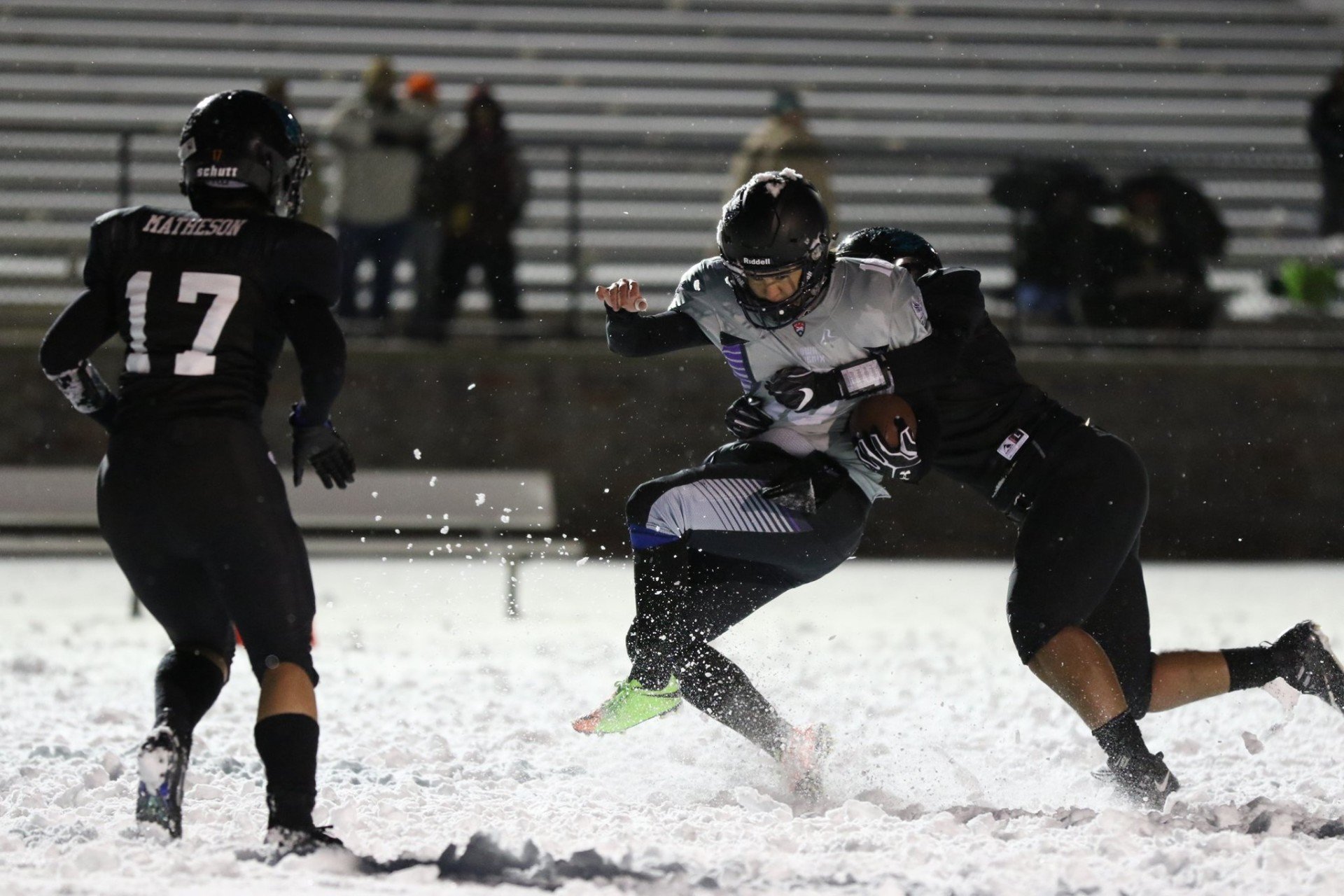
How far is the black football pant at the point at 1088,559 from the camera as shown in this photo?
3998 mm

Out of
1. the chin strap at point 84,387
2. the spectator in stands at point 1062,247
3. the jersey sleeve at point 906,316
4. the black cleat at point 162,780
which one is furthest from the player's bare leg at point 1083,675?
the spectator in stands at point 1062,247

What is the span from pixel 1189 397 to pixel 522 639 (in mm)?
5381

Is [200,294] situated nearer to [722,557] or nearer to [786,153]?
[722,557]

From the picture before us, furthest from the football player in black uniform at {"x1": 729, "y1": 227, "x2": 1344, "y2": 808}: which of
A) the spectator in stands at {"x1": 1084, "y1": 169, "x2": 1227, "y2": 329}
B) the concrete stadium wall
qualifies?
the spectator in stands at {"x1": 1084, "y1": 169, "x2": 1227, "y2": 329}

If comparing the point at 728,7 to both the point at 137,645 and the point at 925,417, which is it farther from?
the point at 925,417

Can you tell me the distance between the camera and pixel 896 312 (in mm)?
4094

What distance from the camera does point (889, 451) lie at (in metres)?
3.98

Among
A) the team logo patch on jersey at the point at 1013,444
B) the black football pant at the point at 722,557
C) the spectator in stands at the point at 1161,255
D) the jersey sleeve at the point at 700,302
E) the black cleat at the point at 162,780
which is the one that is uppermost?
the spectator in stands at the point at 1161,255

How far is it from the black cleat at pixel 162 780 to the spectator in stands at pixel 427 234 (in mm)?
7162

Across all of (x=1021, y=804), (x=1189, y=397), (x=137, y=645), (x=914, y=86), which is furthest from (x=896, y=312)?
(x=914, y=86)

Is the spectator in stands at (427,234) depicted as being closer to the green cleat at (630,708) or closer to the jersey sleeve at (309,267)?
the green cleat at (630,708)

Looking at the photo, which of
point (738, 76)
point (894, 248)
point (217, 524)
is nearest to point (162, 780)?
point (217, 524)

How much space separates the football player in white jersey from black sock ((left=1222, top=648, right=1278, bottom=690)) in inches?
42.7

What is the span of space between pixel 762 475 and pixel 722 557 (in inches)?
9.6
